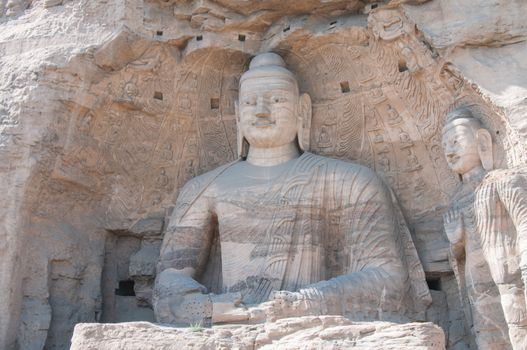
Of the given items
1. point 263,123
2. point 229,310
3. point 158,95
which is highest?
point 158,95

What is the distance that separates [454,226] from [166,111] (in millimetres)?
3061

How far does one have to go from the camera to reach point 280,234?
21.6 feet

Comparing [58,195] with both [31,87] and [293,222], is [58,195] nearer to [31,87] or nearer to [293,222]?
[31,87]

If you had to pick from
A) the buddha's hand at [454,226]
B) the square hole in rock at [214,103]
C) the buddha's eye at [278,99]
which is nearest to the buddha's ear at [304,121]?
the buddha's eye at [278,99]

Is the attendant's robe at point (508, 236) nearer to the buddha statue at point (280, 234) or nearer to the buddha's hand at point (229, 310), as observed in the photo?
the buddha statue at point (280, 234)

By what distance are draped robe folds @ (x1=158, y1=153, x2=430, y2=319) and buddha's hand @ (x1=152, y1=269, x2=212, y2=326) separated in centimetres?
28

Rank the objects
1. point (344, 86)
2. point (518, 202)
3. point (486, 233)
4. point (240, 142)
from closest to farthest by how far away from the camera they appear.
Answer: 1. point (518, 202)
2. point (486, 233)
3. point (240, 142)
4. point (344, 86)

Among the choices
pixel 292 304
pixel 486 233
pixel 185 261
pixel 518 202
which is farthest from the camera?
pixel 185 261

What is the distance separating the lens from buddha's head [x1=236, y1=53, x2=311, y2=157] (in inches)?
279

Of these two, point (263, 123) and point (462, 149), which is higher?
point (263, 123)

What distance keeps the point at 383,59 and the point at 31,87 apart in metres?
3.25

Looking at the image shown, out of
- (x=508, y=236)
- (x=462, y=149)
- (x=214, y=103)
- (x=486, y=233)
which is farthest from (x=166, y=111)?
(x=508, y=236)

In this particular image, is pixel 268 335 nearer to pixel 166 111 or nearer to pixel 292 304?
pixel 292 304

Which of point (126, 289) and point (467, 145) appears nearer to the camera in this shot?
point (467, 145)
